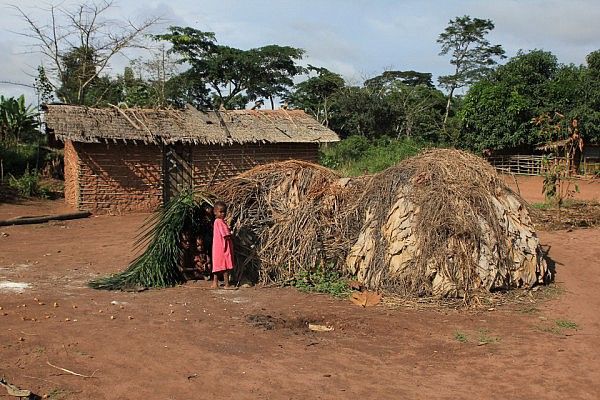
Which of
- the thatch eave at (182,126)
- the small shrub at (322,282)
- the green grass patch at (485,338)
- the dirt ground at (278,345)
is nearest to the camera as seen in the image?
the dirt ground at (278,345)

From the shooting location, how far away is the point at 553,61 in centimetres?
3003

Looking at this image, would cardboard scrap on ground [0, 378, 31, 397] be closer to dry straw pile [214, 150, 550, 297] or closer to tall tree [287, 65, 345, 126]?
dry straw pile [214, 150, 550, 297]

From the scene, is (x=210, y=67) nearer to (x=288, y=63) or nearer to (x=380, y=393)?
(x=288, y=63)

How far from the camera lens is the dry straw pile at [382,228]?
7809 millimetres

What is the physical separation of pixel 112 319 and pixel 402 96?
3065 cm

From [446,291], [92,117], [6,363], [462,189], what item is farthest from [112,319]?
[92,117]

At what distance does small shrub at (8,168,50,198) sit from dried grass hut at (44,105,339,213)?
208 cm

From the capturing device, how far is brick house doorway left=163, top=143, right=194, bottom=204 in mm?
17266

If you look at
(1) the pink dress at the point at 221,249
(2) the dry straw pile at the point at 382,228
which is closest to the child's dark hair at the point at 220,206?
(1) the pink dress at the point at 221,249

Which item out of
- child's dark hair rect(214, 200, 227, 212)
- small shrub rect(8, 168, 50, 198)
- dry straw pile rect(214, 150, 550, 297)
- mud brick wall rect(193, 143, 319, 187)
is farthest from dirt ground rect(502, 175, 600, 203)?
small shrub rect(8, 168, 50, 198)

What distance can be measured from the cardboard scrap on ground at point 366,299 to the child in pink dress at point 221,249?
1740 millimetres

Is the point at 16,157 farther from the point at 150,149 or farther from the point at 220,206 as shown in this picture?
the point at 220,206

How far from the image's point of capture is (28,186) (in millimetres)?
19141

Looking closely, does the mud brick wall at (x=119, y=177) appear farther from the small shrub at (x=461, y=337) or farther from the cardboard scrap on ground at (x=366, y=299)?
the small shrub at (x=461, y=337)
